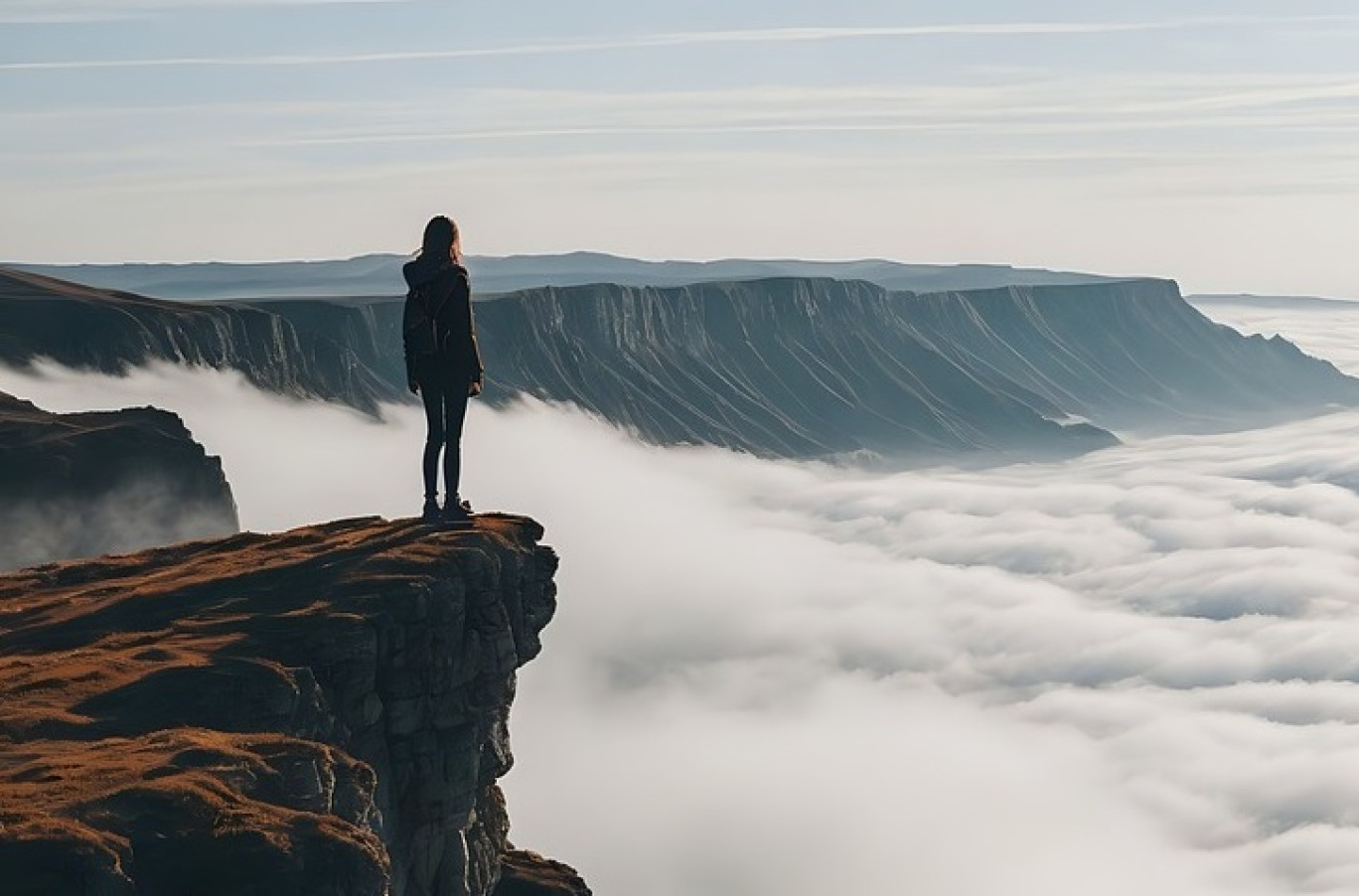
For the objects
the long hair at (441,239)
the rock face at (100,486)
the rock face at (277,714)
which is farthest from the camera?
the rock face at (100,486)

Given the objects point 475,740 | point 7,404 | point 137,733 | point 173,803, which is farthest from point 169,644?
point 7,404

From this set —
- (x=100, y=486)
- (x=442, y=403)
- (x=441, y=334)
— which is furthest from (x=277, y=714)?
(x=100, y=486)

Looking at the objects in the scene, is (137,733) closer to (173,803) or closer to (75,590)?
(173,803)

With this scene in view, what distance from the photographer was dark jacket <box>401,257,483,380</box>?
196ft

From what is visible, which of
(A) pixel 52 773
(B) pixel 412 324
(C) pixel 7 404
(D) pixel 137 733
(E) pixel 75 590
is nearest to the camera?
(A) pixel 52 773

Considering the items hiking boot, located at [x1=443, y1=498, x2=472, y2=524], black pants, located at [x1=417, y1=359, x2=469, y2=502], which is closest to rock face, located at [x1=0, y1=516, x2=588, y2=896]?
hiking boot, located at [x1=443, y1=498, x2=472, y2=524]

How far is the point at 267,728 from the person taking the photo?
56969 mm

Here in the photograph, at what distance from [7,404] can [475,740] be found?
486 ft

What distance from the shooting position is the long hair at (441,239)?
5953cm

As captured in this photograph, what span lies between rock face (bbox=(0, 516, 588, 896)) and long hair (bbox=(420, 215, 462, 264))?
11.2 metres

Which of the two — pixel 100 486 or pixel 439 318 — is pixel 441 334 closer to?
pixel 439 318

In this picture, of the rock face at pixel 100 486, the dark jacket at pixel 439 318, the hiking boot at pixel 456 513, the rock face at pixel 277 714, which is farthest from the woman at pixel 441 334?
the rock face at pixel 100 486

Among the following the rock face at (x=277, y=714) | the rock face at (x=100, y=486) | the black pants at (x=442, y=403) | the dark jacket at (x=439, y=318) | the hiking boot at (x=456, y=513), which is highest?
the dark jacket at (x=439, y=318)

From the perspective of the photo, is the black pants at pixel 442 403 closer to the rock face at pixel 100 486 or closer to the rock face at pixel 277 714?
the rock face at pixel 277 714
